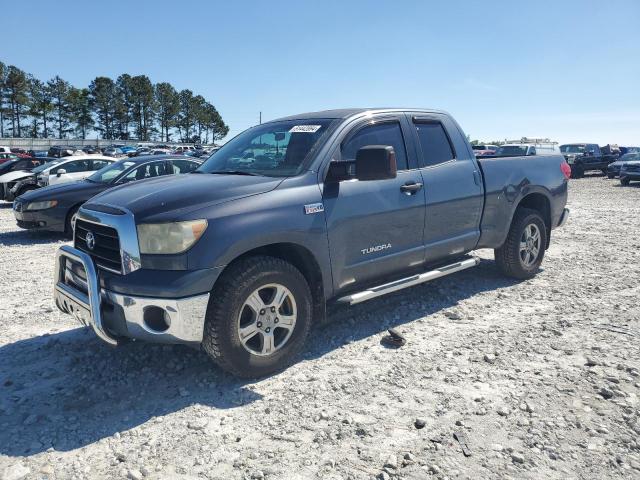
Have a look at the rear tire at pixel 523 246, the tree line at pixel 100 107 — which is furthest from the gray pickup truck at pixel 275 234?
the tree line at pixel 100 107

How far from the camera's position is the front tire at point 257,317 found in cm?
330

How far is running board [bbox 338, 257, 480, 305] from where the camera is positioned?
13.0 ft

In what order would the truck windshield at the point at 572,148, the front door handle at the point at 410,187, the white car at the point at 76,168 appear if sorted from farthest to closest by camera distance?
the truck windshield at the point at 572,148, the white car at the point at 76,168, the front door handle at the point at 410,187

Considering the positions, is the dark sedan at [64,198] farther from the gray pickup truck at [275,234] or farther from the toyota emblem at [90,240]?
the toyota emblem at [90,240]

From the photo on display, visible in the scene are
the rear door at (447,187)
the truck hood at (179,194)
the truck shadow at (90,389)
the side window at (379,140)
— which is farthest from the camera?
the rear door at (447,187)

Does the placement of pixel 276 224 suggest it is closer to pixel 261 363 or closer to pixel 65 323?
pixel 261 363

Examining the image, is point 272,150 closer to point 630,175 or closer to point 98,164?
point 98,164

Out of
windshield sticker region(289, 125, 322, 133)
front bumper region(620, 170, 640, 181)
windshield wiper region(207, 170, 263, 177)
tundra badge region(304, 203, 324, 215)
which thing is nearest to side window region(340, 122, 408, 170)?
windshield sticker region(289, 125, 322, 133)

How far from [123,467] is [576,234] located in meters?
9.00

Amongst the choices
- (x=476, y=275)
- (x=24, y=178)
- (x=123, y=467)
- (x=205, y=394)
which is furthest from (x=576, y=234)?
(x=24, y=178)

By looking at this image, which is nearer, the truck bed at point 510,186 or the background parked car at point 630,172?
the truck bed at point 510,186

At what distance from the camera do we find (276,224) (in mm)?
3490

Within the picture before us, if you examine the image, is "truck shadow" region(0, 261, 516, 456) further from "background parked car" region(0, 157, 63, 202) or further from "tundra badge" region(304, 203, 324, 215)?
"background parked car" region(0, 157, 63, 202)

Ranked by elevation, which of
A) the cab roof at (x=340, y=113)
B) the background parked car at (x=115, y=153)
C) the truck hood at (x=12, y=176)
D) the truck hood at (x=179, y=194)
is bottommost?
the truck hood at (x=12, y=176)
